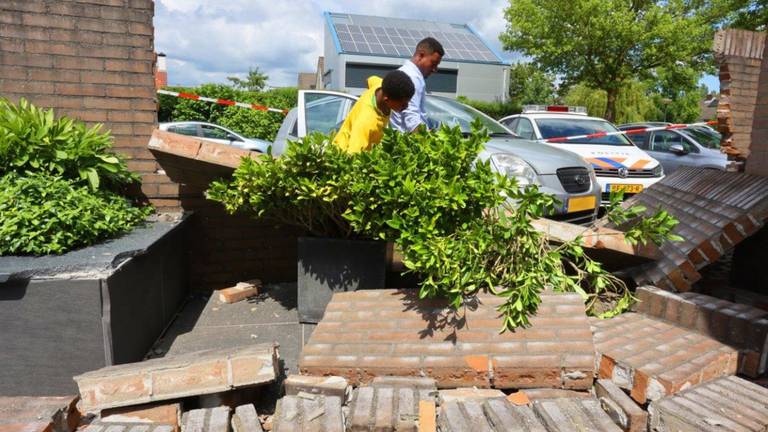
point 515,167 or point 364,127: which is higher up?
point 364,127

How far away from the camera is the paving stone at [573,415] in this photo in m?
2.09

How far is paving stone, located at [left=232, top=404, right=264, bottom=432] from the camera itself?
2.24m

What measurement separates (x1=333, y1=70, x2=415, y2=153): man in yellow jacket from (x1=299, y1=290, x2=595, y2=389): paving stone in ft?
3.91

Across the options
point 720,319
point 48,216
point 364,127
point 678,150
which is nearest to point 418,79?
point 364,127

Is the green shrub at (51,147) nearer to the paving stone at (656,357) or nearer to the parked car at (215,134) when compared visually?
the paving stone at (656,357)

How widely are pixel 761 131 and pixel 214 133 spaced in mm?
13279

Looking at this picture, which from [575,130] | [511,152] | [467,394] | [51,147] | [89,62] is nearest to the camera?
[467,394]

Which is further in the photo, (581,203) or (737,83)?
(737,83)

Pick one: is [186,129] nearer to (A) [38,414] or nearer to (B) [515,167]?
(B) [515,167]

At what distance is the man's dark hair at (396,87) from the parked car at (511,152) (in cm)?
136

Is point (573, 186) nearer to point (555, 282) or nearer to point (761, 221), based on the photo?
point (761, 221)

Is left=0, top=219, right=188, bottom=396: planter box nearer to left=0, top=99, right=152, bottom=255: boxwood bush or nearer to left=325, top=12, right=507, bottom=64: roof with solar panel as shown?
left=0, top=99, right=152, bottom=255: boxwood bush

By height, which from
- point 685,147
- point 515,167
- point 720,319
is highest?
point 685,147

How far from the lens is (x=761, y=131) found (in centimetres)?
409
